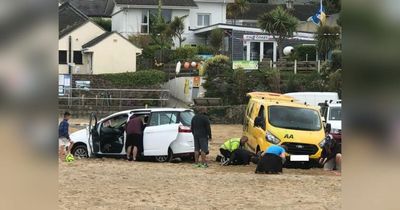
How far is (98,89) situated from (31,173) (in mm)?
37770

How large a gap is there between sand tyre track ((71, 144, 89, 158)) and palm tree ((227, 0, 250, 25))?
138ft

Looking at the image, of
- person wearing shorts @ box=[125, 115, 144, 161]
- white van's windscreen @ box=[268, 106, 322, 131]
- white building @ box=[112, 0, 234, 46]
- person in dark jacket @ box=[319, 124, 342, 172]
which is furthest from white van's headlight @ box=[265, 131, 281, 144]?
white building @ box=[112, 0, 234, 46]

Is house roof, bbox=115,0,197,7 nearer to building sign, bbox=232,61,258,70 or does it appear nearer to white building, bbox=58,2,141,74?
white building, bbox=58,2,141,74

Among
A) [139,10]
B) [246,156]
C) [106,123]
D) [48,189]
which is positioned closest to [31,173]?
[48,189]

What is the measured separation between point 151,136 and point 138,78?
24.9 meters

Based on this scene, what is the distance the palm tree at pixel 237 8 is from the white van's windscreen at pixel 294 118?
1630 inches

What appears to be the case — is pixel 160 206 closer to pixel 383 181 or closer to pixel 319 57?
pixel 383 181

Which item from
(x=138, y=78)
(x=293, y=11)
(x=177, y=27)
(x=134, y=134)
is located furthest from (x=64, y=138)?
(x=293, y=11)

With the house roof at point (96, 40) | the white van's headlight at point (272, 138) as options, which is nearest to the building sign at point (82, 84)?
the house roof at point (96, 40)

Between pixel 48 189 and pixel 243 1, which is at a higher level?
pixel 243 1

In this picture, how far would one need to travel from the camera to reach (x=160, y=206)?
384 inches

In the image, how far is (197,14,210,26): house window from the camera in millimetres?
56156

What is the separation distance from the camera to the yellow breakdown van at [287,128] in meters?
16.5

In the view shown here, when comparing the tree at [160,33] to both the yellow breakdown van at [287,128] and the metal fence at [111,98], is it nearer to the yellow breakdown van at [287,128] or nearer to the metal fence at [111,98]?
the metal fence at [111,98]
